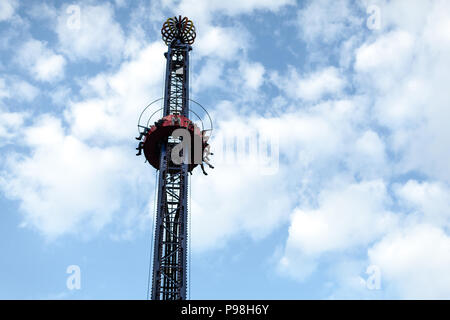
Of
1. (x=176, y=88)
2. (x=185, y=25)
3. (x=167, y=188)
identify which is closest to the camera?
(x=167, y=188)

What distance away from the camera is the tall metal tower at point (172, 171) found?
1960 inches

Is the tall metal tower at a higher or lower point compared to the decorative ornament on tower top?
lower

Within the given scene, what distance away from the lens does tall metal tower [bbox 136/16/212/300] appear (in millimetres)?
49781

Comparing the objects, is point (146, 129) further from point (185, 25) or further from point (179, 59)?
point (185, 25)

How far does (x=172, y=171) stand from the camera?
183 ft

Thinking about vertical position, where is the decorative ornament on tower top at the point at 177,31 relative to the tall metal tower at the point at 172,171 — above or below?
above
